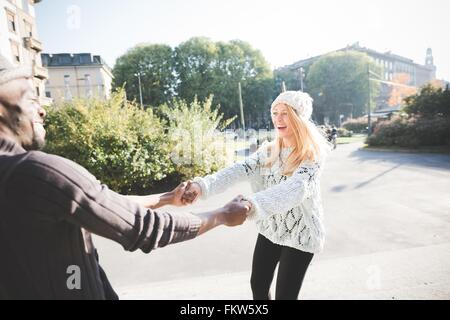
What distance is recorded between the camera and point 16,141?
1.02 meters

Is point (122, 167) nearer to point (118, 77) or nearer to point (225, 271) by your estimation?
point (225, 271)

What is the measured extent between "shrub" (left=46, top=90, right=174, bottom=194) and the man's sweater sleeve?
7709 mm

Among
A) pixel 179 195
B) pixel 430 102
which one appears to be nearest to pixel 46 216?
pixel 179 195

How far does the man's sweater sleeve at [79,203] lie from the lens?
89 centimetres

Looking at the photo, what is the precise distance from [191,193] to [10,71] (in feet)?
4.68

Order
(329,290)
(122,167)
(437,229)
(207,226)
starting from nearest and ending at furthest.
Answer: (207,226) → (329,290) → (437,229) → (122,167)

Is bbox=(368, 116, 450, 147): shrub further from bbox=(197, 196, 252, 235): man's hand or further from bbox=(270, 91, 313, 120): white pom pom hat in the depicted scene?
bbox=(197, 196, 252, 235): man's hand

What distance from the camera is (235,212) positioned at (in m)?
1.58

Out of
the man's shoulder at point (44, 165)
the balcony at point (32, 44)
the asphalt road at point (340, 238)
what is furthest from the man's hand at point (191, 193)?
the balcony at point (32, 44)

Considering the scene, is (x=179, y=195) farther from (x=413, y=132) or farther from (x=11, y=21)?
(x=11, y=21)

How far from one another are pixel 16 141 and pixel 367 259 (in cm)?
448

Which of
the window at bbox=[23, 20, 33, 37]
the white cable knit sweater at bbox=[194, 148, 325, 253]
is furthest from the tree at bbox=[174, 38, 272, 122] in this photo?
the white cable knit sweater at bbox=[194, 148, 325, 253]
